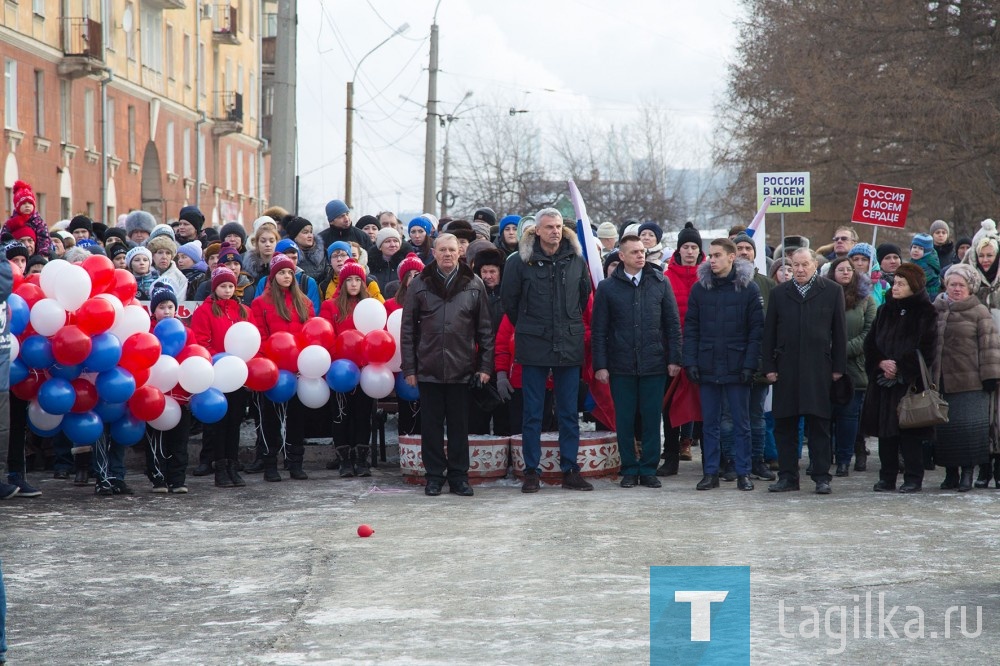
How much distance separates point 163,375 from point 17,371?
3.45 ft

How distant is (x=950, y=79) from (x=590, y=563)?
21.8 metres

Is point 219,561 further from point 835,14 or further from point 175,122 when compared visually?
point 175,122

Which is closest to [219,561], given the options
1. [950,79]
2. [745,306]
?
[745,306]

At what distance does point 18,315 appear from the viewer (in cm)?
969

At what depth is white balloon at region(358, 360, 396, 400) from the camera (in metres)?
11.0

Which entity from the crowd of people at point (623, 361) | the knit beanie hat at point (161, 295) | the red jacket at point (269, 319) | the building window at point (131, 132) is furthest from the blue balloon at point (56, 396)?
the building window at point (131, 132)

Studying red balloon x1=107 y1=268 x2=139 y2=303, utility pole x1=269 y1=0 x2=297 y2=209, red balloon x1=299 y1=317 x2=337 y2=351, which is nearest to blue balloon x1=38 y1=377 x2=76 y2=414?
red balloon x1=107 y1=268 x2=139 y2=303

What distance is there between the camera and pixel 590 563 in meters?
7.69

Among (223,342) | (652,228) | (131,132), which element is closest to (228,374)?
(223,342)

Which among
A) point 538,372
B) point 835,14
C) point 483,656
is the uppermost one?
point 835,14

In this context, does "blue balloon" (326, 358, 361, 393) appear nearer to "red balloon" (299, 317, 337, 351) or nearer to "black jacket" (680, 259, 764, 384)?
"red balloon" (299, 317, 337, 351)

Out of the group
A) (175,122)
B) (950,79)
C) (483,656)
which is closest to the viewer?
(483,656)

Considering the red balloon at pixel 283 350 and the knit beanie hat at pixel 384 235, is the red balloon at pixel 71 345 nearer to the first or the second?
the red balloon at pixel 283 350

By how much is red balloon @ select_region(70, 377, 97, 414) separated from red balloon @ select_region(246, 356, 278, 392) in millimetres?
1245
